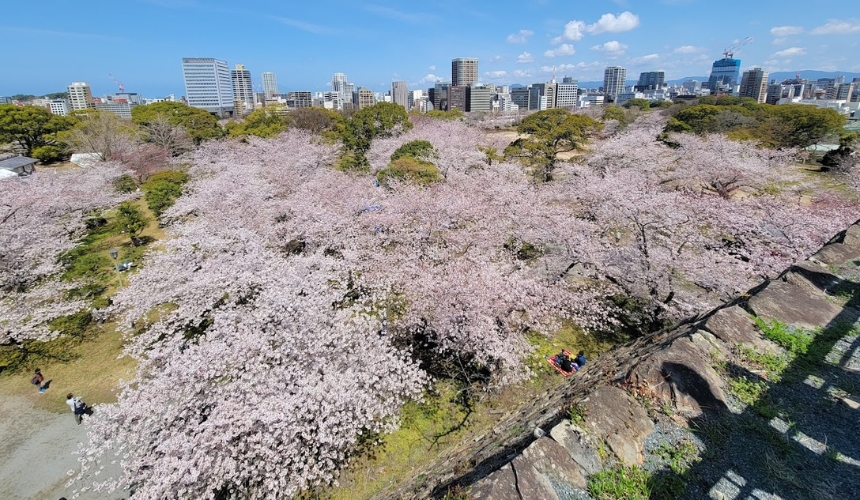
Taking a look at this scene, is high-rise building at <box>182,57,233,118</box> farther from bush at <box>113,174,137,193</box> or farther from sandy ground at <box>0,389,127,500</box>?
sandy ground at <box>0,389,127,500</box>

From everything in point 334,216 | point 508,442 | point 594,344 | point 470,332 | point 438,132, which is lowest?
point 594,344

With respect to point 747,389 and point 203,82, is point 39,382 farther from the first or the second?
point 203,82

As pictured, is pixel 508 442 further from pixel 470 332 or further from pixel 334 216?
pixel 334 216

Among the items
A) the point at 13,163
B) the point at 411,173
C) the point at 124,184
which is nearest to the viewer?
the point at 411,173

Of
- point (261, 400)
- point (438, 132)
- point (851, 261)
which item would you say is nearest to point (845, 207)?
point (851, 261)

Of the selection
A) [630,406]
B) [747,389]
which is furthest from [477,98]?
[630,406]
